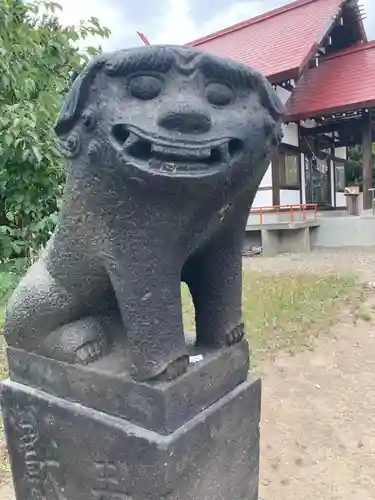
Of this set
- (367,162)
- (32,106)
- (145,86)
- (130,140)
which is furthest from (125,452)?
(367,162)

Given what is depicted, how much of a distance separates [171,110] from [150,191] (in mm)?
173

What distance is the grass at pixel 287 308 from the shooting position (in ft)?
11.5

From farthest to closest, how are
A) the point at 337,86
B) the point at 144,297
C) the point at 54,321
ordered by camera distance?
the point at 337,86
the point at 54,321
the point at 144,297

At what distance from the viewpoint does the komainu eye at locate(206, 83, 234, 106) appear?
3.12 feet

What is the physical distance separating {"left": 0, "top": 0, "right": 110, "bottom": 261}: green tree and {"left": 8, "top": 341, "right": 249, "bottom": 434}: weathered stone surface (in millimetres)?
1594

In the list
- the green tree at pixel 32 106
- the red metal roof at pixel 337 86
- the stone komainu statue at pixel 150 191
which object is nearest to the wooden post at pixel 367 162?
the red metal roof at pixel 337 86

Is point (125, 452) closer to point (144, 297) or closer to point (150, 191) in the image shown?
point (144, 297)

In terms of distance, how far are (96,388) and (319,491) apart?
132cm

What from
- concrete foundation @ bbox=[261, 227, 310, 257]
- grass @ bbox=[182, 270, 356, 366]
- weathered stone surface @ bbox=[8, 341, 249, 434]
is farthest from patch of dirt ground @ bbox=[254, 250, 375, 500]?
concrete foundation @ bbox=[261, 227, 310, 257]

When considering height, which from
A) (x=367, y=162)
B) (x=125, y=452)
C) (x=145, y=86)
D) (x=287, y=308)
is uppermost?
(x=367, y=162)

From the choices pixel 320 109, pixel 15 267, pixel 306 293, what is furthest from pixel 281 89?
pixel 15 267

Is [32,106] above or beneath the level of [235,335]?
above

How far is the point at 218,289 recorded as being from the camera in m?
1.26

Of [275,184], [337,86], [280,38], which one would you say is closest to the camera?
[275,184]
